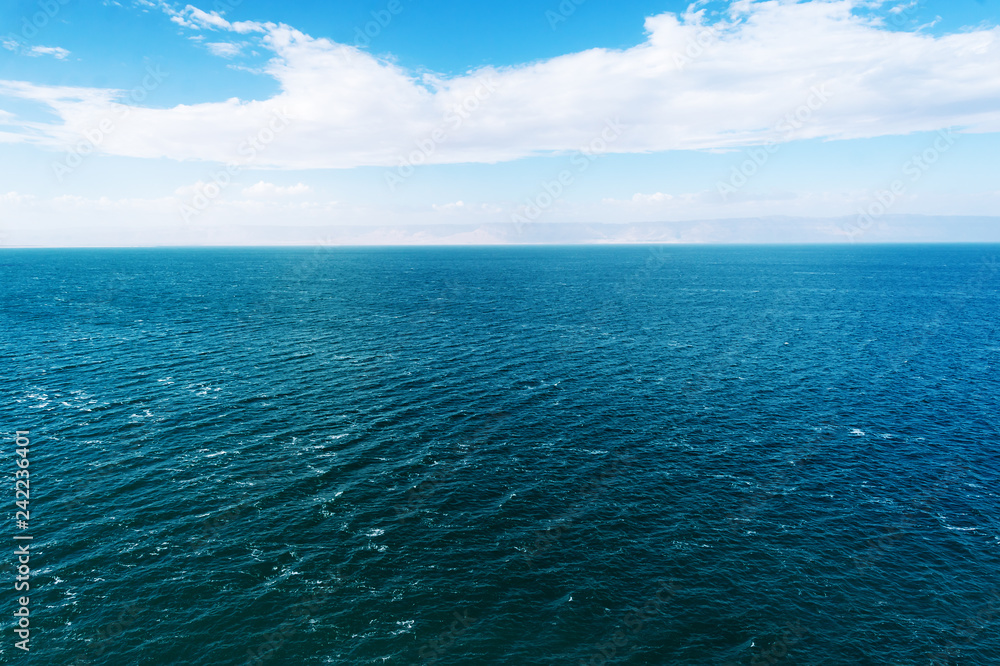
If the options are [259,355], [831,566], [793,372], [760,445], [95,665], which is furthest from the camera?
[259,355]

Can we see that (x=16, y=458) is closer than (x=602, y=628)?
No

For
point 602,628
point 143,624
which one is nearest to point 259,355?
point 143,624

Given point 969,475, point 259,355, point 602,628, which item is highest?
point 259,355

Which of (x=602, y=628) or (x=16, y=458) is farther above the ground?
(x=16, y=458)

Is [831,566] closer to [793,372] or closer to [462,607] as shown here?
[462,607]

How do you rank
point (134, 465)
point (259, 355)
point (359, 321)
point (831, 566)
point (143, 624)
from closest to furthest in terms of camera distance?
point (143, 624) < point (831, 566) < point (134, 465) < point (259, 355) < point (359, 321)

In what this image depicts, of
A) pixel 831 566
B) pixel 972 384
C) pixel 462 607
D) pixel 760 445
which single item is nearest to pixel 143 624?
pixel 462 607

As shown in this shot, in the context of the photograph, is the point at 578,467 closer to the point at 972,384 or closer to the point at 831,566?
the point at 831,566
